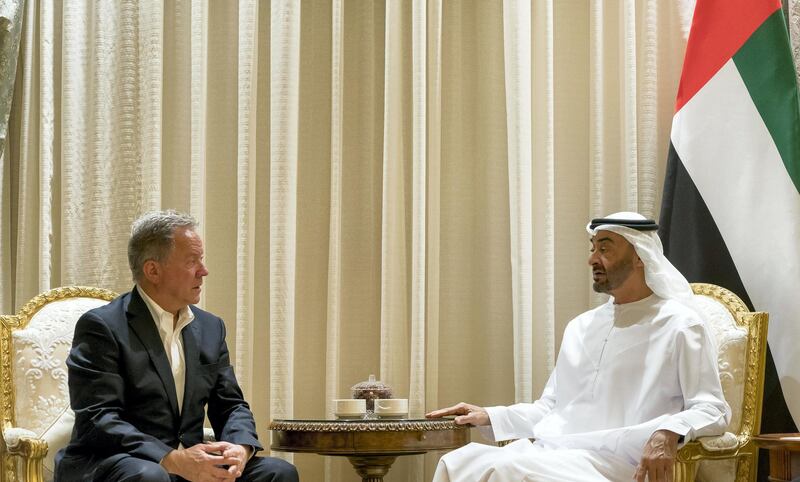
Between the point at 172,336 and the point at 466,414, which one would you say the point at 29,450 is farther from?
the point at 466,414

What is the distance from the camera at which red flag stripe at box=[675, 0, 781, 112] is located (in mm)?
4363

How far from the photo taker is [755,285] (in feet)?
13.9

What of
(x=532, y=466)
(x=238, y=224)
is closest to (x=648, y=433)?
(x=532, y=466)

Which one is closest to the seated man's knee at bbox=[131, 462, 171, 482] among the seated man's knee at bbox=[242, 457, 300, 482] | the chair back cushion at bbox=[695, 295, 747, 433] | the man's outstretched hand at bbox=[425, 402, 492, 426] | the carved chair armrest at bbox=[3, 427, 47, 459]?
the seated man's knee at bbox=[242, 457, 300, 482]

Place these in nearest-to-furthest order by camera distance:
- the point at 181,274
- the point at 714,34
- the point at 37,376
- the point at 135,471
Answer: the point at 135,471
the point at 181,274
the point at 37,376
the point at 714,34

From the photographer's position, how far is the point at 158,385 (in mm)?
3287

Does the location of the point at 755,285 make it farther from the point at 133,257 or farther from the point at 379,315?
the point at 133,257

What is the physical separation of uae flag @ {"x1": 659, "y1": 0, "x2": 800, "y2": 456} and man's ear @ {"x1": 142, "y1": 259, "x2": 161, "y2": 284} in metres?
2.27

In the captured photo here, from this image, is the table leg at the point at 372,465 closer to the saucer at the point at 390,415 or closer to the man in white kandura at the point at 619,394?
the saucer at the point at 390,415

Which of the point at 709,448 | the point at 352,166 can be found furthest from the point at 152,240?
the point at 709,448

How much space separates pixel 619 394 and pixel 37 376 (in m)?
2.21

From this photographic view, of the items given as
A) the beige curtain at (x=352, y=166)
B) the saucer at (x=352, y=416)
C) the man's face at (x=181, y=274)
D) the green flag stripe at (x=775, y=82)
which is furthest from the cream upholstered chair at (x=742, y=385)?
the man's face at (x=181, y=274)

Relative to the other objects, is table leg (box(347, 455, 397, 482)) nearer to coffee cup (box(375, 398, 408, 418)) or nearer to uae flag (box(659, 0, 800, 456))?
coffee cup (box(375, 398, 408, 418))

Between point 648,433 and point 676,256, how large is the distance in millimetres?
1306
